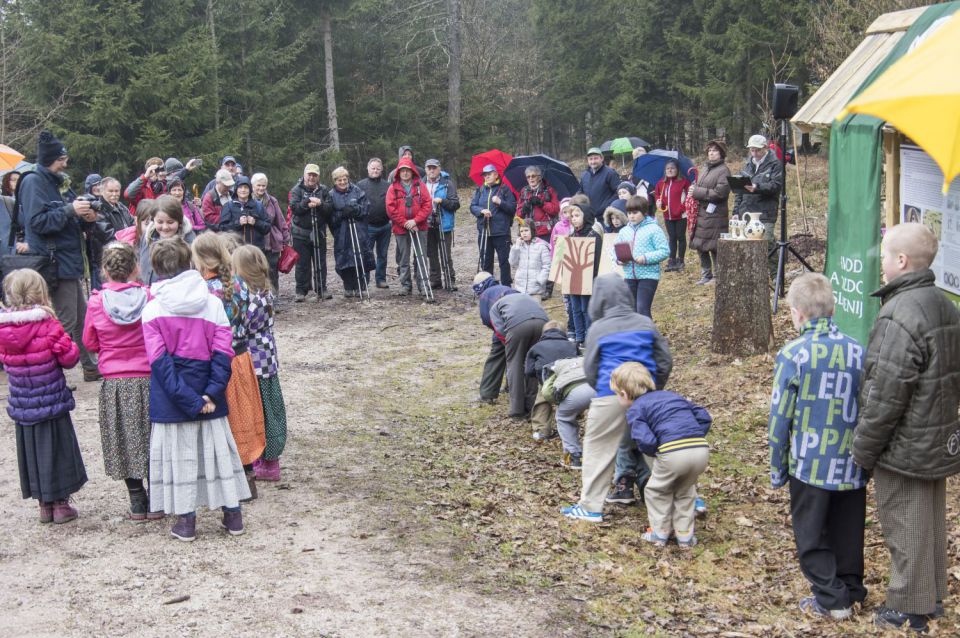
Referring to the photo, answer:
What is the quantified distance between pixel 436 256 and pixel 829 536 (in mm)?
11210

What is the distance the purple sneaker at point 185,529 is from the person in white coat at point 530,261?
665 cm

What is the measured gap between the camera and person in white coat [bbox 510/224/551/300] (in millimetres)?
11758

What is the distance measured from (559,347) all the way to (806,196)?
53.2 feet

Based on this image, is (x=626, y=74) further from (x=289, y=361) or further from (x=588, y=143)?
(x=289, y=361)

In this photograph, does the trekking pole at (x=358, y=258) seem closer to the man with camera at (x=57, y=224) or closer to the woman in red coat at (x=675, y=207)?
the woman in red coat at (x=675, y=207)

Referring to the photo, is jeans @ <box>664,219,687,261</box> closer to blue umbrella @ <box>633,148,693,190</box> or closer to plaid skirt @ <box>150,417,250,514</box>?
blue umbrella @ <box>633,148,693,190</box>

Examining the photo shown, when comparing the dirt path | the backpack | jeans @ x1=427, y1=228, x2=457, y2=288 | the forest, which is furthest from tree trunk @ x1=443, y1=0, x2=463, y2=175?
the dirt path

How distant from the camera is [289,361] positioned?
1136 centimetres

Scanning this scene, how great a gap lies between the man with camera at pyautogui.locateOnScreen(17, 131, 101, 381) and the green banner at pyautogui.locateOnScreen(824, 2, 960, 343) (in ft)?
23.6

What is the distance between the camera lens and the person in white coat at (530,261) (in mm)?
11758

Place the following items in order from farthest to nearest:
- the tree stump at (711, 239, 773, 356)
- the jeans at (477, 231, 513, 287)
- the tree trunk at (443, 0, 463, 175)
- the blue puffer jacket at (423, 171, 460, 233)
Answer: the tree trunk at (443, 0, 463, 175) < the blue puffer jacket at (423, 171, 460, 233) < the jeans at (477, 231, 513, 287) < the tree stump at (711, 239, 773, 356)

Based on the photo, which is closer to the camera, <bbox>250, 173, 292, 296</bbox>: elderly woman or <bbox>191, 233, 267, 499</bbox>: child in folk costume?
<bbox>191, 233, 267, 499</bbox>: child in folk costume

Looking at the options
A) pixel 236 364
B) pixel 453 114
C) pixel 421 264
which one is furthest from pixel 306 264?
pixel 453 114

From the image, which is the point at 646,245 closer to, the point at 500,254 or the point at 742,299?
the point at 742,299
